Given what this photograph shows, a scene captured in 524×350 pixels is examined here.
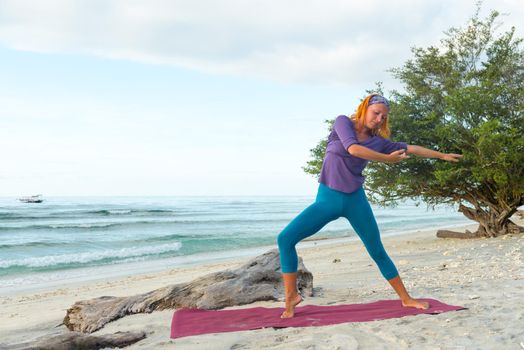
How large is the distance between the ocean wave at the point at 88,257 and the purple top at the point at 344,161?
51.0 feet

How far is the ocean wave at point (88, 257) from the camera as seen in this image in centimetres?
1847

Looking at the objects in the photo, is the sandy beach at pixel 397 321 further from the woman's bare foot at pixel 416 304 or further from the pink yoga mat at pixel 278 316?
the woman's bare foot at pixel 416 304

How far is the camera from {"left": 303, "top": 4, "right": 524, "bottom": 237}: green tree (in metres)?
13.6

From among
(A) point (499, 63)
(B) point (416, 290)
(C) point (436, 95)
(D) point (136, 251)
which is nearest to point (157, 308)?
(B) point (416, 290)

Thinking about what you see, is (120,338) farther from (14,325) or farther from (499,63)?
(499,63)

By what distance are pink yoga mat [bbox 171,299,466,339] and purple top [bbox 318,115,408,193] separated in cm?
122

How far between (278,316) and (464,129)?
10716 millimetres

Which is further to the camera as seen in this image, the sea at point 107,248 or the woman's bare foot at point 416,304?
the sea at point 107,248

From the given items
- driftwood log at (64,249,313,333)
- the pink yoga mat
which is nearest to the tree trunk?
driftwood log at (64,249,313,333)

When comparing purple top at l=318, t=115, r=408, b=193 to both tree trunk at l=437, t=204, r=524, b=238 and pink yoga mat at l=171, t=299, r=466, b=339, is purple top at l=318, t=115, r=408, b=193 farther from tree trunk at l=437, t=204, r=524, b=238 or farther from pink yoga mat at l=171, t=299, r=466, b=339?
tree trunk at l=437, t=204, r=524, b=238

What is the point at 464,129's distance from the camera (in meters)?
14.0

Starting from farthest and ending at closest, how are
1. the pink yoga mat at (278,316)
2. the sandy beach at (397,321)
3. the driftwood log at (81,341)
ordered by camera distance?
the pink yoga mat at (278,316) → the driftwood log at (81,341) → the sandy beach at (397,321)

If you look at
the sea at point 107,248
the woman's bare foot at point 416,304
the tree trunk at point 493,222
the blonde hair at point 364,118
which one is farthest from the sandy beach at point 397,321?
the tree trunk at point 493,222

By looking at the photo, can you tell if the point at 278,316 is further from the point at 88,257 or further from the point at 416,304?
the point at 88,257
